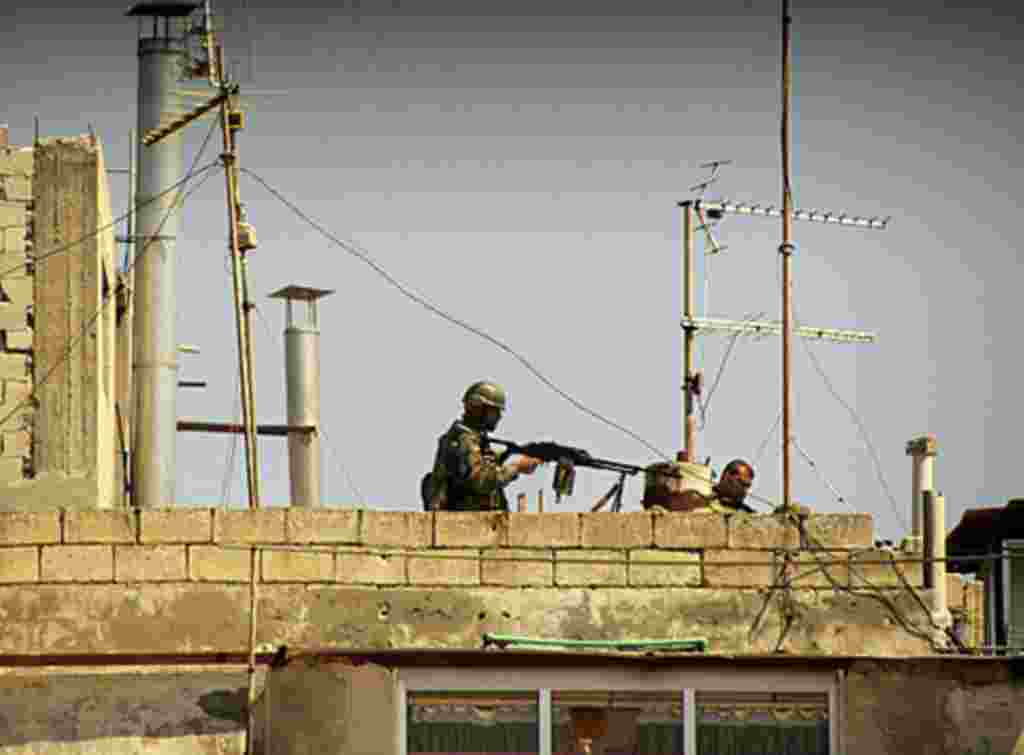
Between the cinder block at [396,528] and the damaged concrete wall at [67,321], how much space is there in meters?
2.30

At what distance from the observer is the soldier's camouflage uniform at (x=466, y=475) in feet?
69.3

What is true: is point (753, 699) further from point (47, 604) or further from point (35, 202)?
point (35, 202)

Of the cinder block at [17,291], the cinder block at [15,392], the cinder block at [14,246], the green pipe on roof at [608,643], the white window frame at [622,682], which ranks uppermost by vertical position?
the cinder block at [14,246]

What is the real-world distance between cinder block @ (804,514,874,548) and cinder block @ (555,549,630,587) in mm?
1178

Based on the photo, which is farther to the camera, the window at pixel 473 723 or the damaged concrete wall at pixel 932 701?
the damaged concrete wall at pixel 932 701

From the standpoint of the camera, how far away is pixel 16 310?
21.4m

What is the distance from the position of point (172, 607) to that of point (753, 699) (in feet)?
11.1

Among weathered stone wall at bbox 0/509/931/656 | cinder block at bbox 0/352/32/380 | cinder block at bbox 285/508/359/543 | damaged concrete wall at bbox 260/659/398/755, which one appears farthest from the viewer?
cinder block at bbox 0/352/32/380

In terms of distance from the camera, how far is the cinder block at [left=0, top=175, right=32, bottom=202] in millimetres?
21594

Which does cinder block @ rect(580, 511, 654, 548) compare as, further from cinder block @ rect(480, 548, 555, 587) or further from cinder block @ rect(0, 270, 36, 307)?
cinder block @ rect(0, 270, 36, 307)

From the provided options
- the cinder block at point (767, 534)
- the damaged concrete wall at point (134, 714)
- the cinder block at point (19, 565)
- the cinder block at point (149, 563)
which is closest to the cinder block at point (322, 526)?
the cinder block at point (149, 563)

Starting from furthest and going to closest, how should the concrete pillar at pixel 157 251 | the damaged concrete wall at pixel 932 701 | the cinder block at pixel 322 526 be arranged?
the concrete pillar at pixel 157 251
the cinder block at pixel 322 526
the damaged concrete wall at pixel 932 701

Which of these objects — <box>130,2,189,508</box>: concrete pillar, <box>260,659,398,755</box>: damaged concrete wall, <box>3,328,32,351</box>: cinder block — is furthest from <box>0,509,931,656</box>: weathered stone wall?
<box>130,2,189,508</box>: concrete pillar

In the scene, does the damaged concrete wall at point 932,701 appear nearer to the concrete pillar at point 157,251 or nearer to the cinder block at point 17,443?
the cinder block at point 17,443
